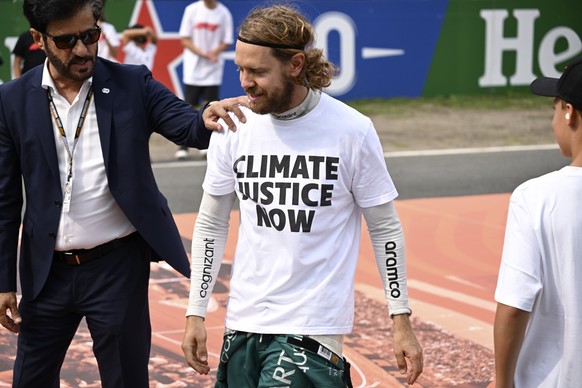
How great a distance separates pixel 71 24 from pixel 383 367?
3.18 meters

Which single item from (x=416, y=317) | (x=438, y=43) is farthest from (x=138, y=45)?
(x=416, y=317)

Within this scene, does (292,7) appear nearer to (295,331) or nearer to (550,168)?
(295,331)

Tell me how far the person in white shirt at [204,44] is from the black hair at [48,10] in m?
9.87

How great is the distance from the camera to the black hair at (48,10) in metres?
4.16

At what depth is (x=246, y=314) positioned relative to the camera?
3.83 metres

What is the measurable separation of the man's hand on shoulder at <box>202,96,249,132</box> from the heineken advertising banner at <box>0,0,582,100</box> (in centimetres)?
1336

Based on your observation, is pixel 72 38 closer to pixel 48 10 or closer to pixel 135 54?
pixel 48 10

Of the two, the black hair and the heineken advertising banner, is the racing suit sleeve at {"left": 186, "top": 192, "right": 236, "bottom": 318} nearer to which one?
the black hair

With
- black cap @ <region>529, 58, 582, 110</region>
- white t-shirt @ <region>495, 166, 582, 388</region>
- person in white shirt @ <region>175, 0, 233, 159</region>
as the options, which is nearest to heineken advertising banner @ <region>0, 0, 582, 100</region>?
person in white shirt @ <region>175, 0, 233, 159</region>

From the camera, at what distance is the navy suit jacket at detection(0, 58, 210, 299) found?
4242mm

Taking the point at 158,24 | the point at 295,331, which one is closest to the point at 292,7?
the point at 295,331

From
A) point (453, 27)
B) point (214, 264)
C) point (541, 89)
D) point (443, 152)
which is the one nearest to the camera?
point (541, 89)

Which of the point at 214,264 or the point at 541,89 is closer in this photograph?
the point at 541,89

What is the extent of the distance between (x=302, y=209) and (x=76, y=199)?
1.05 metres
